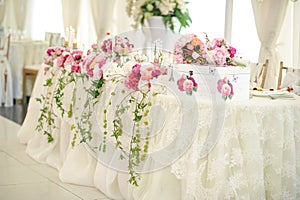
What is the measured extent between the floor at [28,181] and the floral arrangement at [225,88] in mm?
1252

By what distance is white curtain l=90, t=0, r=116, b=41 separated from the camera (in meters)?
8.57

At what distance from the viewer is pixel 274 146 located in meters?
3.76

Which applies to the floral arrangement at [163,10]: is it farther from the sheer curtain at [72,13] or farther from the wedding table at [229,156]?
the sheer curtain at [72,13]

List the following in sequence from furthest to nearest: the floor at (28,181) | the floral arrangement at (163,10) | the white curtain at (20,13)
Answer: the white curtain at (20,13), the floral arrangement at (163,10), the floor at (28,181)

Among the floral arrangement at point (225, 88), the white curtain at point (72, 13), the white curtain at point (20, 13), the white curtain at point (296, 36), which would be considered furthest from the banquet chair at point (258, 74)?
the white curtain at point (20, 13)

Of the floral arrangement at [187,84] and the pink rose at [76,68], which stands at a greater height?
the pink rose at [76,68]

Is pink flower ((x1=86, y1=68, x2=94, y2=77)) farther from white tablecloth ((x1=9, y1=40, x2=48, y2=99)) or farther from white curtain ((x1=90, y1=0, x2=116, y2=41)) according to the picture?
white tablecloth ((x1=9, y1=40, x2=48, y2=99))

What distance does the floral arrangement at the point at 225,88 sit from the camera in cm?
368

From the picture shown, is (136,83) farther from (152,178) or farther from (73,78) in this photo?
(73,78)

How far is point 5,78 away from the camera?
27.9 ft

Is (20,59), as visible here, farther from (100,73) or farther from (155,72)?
(155,72)

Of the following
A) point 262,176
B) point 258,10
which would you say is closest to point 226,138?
point 262,176

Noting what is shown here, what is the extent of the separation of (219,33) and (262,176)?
3.35m

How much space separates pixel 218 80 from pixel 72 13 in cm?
605
